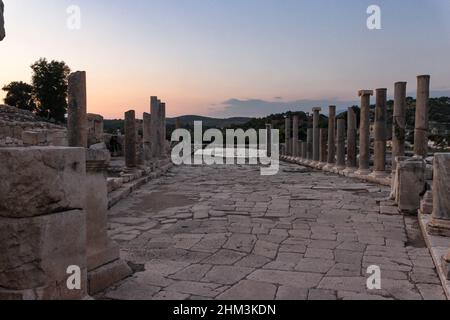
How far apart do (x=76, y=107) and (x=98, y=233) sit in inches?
238

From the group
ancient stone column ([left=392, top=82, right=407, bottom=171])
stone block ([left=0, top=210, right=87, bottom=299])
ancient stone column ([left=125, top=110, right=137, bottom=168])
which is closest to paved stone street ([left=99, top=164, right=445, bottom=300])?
stone block ([left=0, top=210, right=87, bottom=299])

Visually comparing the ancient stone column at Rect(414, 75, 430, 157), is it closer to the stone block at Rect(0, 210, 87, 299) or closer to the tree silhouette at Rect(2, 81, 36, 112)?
the stone block at Rect(0, 210, 87, 299)

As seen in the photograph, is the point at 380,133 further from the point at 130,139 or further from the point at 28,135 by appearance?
the point at 28,135

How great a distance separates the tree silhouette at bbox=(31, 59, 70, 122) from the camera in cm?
4328

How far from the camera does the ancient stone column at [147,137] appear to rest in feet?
57.7

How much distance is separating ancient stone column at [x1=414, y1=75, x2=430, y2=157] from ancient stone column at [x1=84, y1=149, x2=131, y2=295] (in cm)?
1054

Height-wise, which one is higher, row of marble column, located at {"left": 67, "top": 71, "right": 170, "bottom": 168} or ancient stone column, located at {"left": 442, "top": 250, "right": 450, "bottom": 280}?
row of marble column, located at {"left": 67, "top": 71, "right": 170, "bottom": 168}

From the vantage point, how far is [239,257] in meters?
5.40

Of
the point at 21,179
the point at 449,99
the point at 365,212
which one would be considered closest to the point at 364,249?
the point at 365,212

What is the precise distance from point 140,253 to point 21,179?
2719mm

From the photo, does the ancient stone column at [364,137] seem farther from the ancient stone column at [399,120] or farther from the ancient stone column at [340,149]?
the ancient stone column at [340,149]

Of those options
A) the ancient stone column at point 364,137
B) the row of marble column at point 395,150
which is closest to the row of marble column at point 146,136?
the row of marble column at point 395,150

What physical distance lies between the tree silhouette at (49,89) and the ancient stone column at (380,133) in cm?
3642
